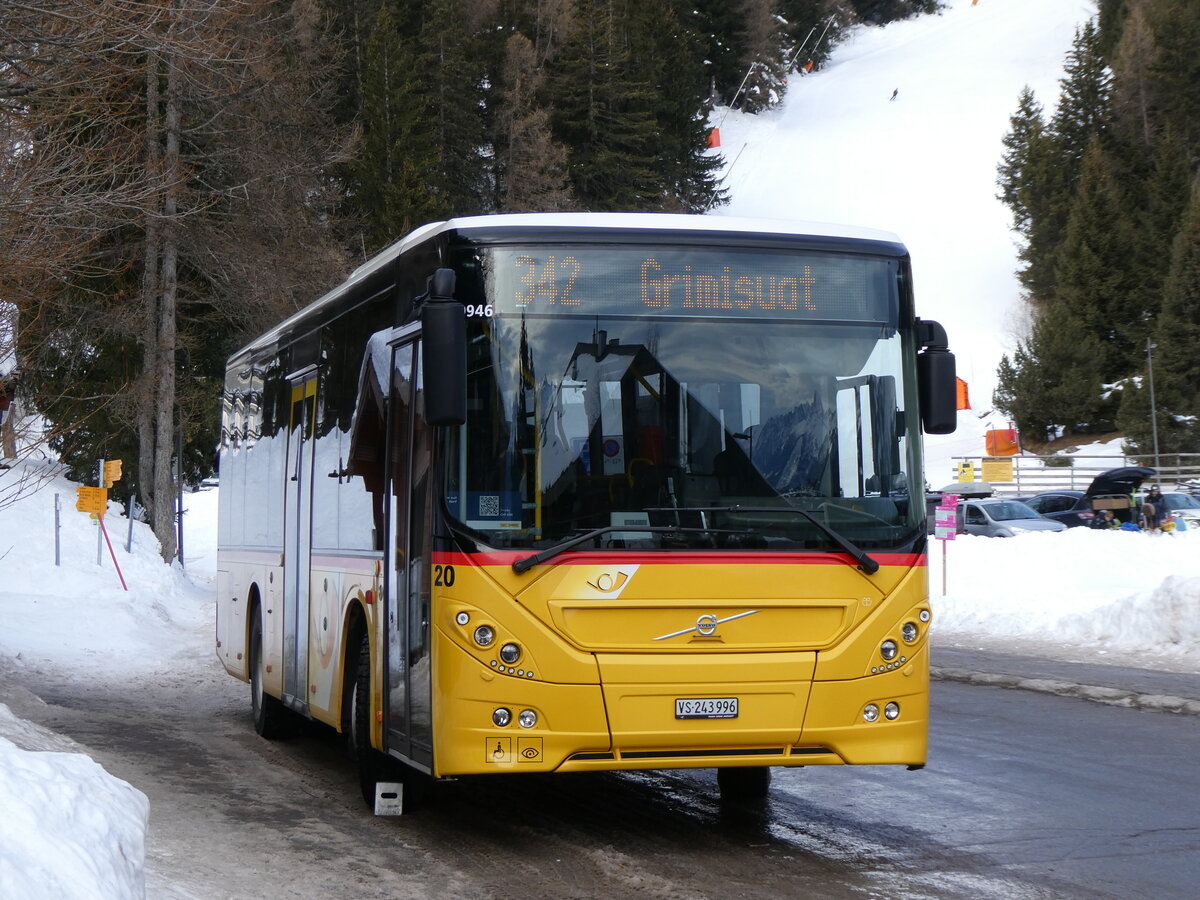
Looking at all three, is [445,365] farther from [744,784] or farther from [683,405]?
[744,784]

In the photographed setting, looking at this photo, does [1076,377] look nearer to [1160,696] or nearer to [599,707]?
A: [1160,696]

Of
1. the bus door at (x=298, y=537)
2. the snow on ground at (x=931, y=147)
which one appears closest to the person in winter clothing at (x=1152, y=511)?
the snow on ground at (x=931, y=147)

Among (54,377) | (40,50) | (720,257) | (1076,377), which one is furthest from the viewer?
(1076,377)

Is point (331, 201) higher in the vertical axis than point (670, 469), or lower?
higher

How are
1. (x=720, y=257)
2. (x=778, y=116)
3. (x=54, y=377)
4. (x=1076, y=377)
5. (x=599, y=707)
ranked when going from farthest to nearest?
(x=778, y=116), (x=1076, y=377), (x=54, y=377), (x=720, y=257), (x=599, y=707)

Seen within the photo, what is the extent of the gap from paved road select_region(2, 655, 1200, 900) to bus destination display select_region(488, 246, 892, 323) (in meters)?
2.73

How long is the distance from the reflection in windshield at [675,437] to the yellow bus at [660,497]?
0.04 feet

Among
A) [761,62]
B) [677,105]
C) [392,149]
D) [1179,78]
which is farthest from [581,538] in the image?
[761,62]

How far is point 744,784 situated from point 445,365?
371 cm

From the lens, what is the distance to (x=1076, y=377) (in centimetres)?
6781

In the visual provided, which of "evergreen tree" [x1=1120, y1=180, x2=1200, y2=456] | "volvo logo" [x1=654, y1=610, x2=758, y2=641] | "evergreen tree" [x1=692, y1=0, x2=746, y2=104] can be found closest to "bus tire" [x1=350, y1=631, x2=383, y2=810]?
"volvo logo" [x1=654, y1=610, x2=758, y2=641]

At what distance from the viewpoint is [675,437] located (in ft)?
Answer: 25.9

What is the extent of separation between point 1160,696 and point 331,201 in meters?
27.4

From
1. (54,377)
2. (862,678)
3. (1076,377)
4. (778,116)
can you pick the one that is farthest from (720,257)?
(778,116)
